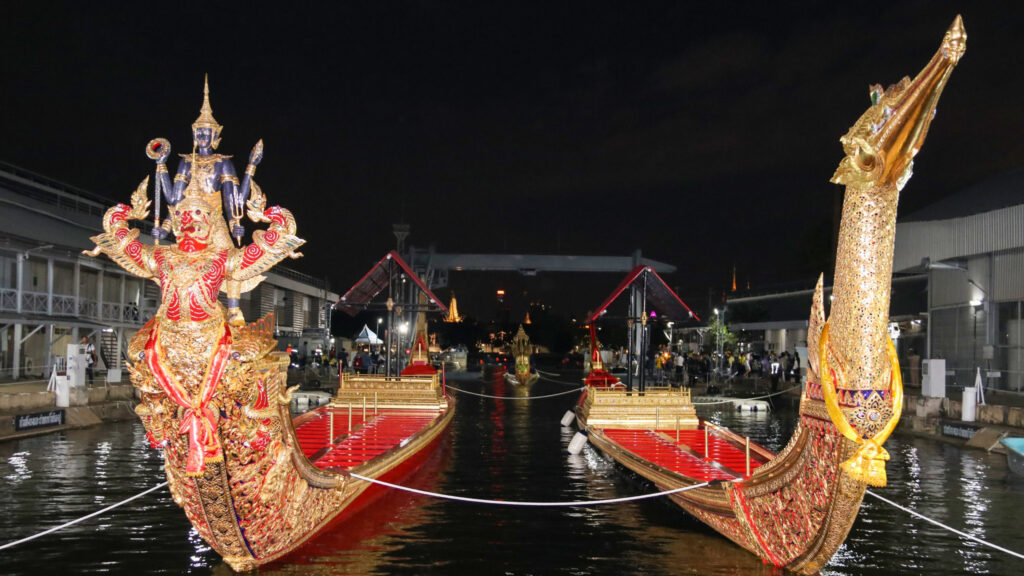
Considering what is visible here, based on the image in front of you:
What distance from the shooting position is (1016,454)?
10.1m

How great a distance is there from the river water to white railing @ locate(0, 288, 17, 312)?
9671mm

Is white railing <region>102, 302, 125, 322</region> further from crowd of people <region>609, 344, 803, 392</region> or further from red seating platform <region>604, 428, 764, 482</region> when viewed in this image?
red seating platform <region>604, 428, 764, 482</region>

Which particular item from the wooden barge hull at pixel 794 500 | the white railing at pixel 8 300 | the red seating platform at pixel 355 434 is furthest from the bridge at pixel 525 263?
the wooden barge hull at pixel 794 500

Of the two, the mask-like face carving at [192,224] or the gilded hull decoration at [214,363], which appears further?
the mask-like face carving at [192,224]

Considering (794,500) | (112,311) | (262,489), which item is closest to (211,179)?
(262,489)

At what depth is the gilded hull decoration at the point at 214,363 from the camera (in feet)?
16.3

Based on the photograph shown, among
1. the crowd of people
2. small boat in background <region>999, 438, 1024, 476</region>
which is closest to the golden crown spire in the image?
small boat in background <region>999, 438, 1024, 476</region>

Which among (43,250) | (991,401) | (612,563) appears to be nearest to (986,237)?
(991,401)

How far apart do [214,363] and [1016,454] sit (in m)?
10.3

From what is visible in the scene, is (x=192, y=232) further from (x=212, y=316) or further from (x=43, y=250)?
(x=43, y=250)

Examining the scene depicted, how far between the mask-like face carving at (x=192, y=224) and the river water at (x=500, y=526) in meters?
2.62

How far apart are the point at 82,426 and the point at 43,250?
30.2ft

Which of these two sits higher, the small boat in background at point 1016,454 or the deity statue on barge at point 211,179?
the deity statue on barge at point 211,179

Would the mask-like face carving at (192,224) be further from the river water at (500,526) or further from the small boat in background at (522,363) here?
the small boat in background at (522,363)
